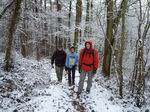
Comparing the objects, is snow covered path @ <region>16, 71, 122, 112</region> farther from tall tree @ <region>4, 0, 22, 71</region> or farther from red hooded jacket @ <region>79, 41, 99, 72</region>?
tall tree @ <region>4, 0, 22, 71</region>

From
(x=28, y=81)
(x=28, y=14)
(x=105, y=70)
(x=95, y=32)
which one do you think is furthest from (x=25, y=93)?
(x=95, y=32)

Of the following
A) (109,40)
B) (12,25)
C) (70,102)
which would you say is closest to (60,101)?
(70,102)

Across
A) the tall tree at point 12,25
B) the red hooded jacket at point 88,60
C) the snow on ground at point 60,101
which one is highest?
the tall tree at point 12,25

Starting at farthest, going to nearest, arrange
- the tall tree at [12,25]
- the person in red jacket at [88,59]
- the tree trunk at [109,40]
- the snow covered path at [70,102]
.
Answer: the tree trunk at [109,40], the tall tree at [12,25], the person in red jacket at [88,59], the snow covered path at [70,102]

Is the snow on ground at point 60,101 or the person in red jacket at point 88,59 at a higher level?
the person in red jacket at point 88,59

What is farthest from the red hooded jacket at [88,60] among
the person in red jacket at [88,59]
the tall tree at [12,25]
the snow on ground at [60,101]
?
the tall tree at [12,25]

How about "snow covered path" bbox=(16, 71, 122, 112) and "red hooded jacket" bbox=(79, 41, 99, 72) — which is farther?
"red hooded jacket" bbox=(79, 41, 99, 72)

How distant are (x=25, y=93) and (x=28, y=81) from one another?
106 inches

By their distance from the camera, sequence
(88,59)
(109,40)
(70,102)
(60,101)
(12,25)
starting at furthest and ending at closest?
(109,40) < (12,25) < (88,59) < (70,102) < (60,101)

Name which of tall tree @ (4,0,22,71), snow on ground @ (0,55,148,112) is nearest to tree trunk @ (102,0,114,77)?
snow on ground @ (0,55,148,112)

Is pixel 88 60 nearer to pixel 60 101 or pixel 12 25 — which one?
pixel 60 101

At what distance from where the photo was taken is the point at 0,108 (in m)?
9.45

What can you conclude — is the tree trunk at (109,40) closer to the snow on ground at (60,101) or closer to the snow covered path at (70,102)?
the snow on ground at (60,101)

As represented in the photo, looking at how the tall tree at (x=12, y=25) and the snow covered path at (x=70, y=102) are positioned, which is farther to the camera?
the tall tree at (x=12, y=25)
